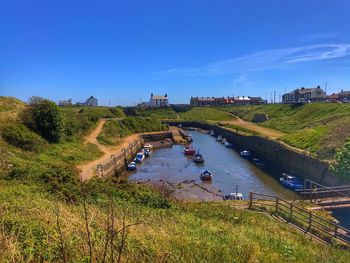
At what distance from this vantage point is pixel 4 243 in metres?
5.26

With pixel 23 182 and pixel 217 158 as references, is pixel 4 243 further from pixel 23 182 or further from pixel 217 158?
pixel 217 158

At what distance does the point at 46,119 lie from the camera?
38.7m

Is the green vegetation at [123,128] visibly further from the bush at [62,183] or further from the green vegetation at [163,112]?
the green vegetation at [163,112]

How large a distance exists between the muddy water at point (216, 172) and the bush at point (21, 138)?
38.7 feet

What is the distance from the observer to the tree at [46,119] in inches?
1510

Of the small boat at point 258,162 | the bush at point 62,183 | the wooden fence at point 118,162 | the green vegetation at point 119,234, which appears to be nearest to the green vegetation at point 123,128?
the wooden fence at point 118,162

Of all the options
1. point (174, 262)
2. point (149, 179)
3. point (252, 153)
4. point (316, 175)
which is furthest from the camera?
point (252, 153)

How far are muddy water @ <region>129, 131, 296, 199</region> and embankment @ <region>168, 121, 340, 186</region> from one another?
3.10 meters

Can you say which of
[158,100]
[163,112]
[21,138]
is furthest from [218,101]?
[21,138]

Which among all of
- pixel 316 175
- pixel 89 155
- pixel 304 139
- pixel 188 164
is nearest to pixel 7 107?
pixel 89 155

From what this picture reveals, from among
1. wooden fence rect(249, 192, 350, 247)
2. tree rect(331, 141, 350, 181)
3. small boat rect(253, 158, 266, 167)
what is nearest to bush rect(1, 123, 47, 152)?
wooden fence rect(249, 192, 350, 247)

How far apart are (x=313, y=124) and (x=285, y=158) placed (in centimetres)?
1931

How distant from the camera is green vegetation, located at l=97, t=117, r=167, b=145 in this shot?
186 feet

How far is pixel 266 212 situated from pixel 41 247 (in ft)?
47.8
